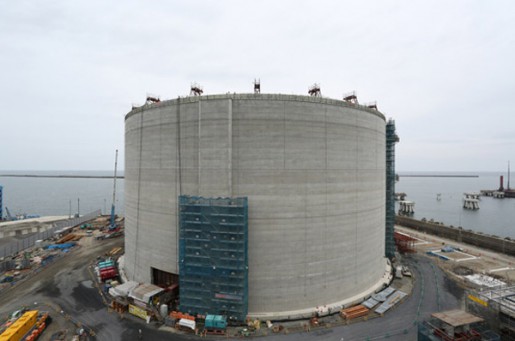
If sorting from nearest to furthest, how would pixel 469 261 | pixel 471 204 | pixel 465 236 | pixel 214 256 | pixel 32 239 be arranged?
pixel 214 256, pixel 469 261, pixel 32 239, pixel 465 236, pixel 471 204

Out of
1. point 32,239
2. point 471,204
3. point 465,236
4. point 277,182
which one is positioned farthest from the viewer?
point 471,204

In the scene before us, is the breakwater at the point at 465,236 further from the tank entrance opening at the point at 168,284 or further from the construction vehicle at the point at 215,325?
the tank entrance opening at the point at 168,284

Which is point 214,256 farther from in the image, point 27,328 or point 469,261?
point 469,261

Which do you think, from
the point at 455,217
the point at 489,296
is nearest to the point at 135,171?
the point at 489,296

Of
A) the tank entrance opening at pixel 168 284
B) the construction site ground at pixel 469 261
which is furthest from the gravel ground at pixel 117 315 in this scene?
the tank entrance opening at pixel 168 284

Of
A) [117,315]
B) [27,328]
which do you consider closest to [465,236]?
[117,315]

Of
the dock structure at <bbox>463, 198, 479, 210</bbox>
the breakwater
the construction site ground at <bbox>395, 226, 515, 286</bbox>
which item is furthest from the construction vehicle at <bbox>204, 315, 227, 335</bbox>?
the dock structure at <bbox>463, 198, 479, 210</bbox>
